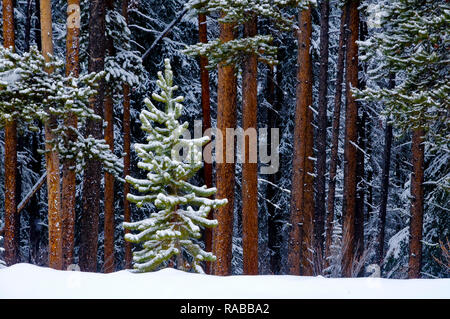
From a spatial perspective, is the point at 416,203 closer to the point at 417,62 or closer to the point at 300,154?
the point at 300,154

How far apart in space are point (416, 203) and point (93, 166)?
7812 mm

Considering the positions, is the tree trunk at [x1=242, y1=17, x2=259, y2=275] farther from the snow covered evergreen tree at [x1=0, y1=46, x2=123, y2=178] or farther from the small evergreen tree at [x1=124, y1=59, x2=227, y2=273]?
the small evergreen tree at [x1=124, y1=59, x2=227, y2=273]

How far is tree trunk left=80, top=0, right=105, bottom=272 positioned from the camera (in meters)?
9.69

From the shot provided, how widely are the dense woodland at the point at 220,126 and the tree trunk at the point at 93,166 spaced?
0.08 ft

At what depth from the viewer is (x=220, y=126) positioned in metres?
10.5

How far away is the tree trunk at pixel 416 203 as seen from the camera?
11320mm

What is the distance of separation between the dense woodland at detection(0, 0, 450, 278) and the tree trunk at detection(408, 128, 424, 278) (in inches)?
1.4

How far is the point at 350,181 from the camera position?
1321 cm

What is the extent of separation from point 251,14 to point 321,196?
593cm

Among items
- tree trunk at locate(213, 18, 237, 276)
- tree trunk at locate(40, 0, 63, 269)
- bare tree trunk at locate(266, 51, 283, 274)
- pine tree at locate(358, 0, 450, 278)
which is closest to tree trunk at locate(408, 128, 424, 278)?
pine tree at locate(358, 0, 450, 278)

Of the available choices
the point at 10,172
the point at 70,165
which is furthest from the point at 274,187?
the point at 10,172

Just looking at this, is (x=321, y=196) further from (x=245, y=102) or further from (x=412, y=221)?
(x=245, y=102)

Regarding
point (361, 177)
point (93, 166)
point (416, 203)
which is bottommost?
point (416, 203)

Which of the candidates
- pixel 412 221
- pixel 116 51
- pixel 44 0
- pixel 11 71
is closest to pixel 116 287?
pixel 11 71
